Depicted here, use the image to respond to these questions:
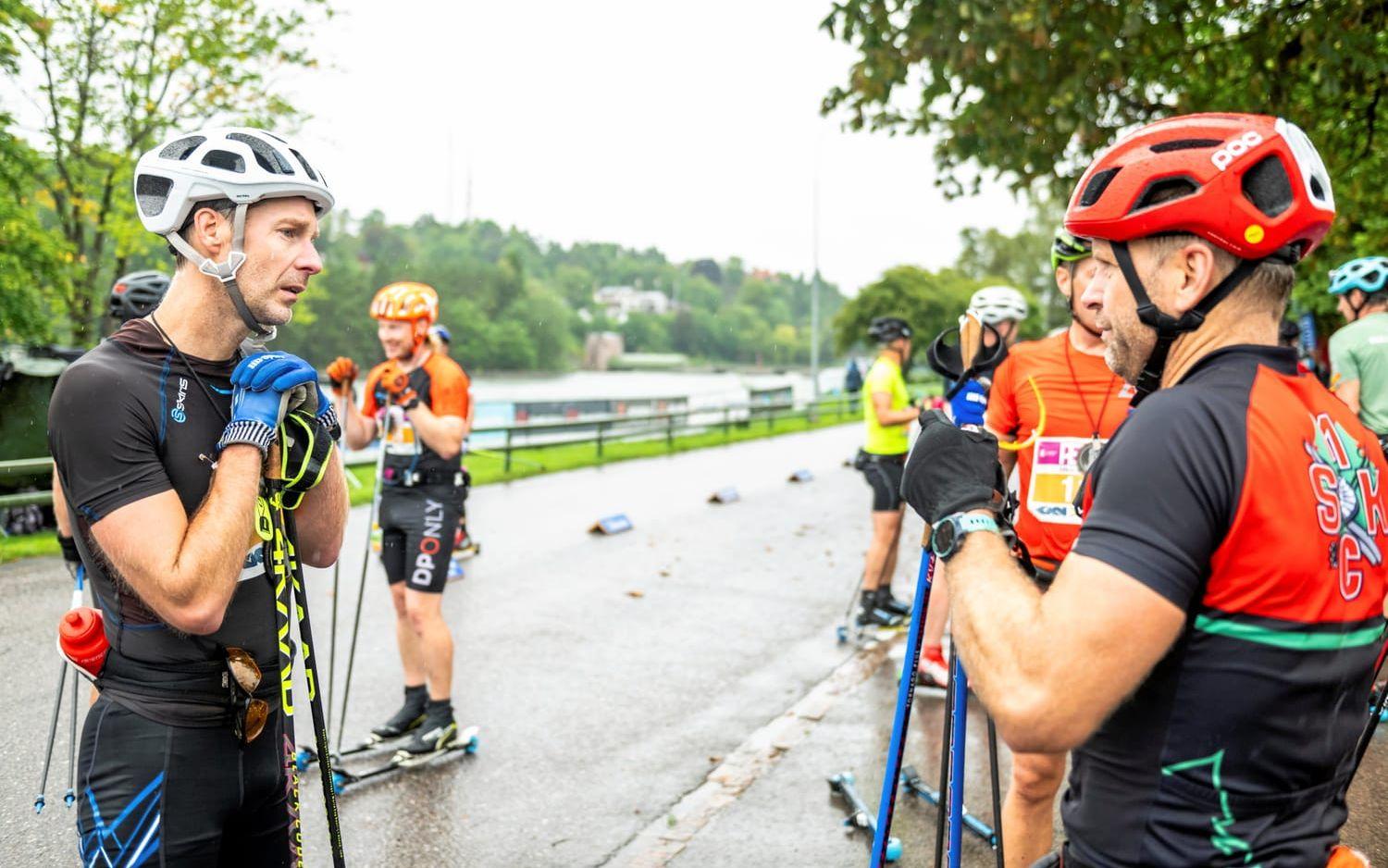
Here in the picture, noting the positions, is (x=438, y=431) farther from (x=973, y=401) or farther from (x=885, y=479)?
(x=885, y=479)

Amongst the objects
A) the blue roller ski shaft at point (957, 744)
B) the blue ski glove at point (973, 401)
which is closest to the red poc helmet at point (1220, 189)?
the blue roller ski shaft at point (957, 744)

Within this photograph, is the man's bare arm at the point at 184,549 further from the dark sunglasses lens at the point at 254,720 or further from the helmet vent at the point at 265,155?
the helmet vent at the point at 265,155

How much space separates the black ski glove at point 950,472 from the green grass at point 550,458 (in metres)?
9.24

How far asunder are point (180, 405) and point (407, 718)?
140 inches

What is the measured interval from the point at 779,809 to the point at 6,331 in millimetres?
10979

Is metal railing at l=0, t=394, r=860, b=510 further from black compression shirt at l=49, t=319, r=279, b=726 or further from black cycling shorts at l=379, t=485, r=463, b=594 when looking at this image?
black compression shirt at l=49, t=319, r=279, b=726

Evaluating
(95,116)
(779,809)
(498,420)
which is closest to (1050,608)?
(779,809)

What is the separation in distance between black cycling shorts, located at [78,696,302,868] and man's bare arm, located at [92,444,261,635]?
272 mm

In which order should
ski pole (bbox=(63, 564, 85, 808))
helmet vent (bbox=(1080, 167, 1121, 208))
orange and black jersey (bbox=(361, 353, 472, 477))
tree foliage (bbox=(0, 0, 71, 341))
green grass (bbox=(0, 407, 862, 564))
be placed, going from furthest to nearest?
1. tree foliage (bbox=(0, 0, 71, 341))
2. green grass (bbox=(0, 407, 862, 564))
3. orange and black jersey (bbox=(361, 353, 472, 477))
4. ski pole (bbox=(63, 564, 85, 808))
5. helmet vent (bbox=(1080, 167, 1121, 208))

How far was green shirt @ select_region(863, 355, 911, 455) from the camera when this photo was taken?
8156 millimetres

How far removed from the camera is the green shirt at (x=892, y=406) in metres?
8.16

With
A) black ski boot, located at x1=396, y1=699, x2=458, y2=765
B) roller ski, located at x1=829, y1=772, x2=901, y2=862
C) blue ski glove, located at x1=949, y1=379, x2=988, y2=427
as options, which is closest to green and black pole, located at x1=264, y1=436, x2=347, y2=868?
roller ski, located at x1=829, y1=772, x2=901, y2=862

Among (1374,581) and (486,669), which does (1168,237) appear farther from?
(486,669)

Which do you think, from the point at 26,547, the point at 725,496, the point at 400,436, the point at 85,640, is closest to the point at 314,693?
the point at 85,640
